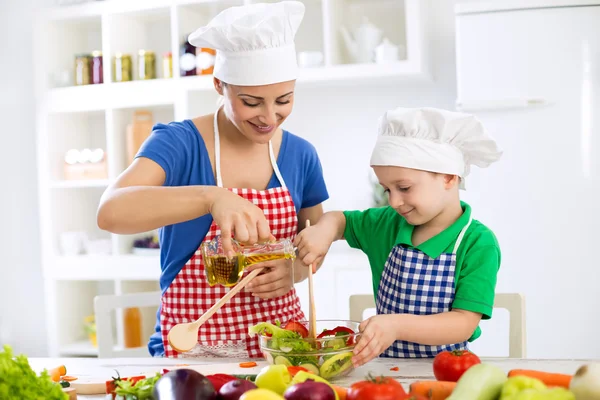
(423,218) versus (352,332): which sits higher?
(423,218)

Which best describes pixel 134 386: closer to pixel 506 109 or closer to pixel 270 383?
pixel 270 383

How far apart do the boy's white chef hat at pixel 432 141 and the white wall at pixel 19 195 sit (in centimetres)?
307

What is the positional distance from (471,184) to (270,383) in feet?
6.45

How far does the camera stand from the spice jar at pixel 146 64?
346 centimetres

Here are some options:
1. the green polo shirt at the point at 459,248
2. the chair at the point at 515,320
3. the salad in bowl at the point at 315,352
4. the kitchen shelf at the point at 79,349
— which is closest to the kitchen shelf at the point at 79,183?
the kitchen shelf at the point at 79,349

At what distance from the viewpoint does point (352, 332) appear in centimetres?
120

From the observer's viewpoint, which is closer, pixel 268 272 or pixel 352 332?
pixel 352 332

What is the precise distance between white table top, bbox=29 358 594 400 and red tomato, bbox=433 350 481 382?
0.10m

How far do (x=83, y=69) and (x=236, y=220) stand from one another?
2.65m

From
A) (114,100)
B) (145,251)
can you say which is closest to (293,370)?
(145,251)

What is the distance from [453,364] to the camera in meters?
1.02

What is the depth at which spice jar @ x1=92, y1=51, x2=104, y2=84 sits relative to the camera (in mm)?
3492

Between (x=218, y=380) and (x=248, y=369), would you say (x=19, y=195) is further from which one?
(x=218, y=380)

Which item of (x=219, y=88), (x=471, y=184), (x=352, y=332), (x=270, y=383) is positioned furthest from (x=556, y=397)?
(x=471, y=184)
